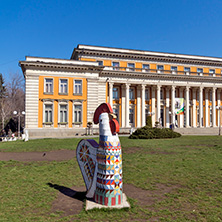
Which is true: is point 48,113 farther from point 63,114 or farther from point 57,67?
point 57,67

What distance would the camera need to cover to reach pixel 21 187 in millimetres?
6785

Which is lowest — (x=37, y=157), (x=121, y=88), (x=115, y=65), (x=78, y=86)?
(x=37, y=157)

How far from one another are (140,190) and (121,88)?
1288 inches

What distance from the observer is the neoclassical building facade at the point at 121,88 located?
100 feet

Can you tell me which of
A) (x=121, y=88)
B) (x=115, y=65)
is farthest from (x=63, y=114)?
(x=115, y=65)

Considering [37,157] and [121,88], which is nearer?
[37,157]

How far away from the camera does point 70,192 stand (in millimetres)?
→ 6383

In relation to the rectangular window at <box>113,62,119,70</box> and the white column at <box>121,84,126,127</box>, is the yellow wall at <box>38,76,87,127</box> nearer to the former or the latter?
the rectangular window at <box>113,62,119,70</box>

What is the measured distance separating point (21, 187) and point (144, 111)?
32.6 metres

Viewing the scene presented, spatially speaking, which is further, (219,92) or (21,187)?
(219,92)

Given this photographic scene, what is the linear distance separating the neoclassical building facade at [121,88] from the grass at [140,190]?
2071cm

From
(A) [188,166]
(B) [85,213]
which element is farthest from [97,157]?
(A) [188,166]

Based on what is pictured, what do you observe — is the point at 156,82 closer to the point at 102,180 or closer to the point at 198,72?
the point at 198,72

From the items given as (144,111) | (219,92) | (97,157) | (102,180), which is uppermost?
(219,92)
